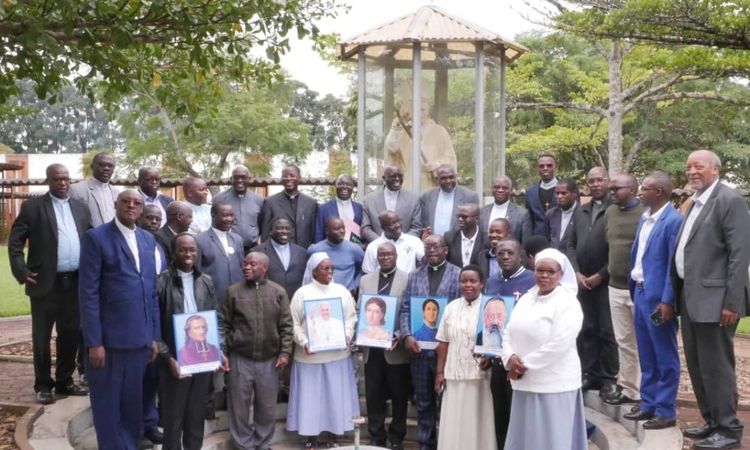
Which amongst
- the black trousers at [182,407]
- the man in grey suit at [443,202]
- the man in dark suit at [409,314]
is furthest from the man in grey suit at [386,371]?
the black trousers at [182,407]

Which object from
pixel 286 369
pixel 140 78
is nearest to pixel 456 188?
pixel 286 369

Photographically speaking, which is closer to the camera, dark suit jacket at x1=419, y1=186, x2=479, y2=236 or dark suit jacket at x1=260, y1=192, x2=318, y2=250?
dark suit jacket at x1=419, y1=186, x2=479, y2=236

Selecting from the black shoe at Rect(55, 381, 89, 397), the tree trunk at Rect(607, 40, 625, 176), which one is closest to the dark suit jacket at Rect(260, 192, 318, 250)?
the black shoe at Rect(55, 381, 89, 397)

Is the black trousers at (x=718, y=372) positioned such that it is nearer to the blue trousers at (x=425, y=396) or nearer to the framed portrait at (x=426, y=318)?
the framed portrait at (x=426, y=318)

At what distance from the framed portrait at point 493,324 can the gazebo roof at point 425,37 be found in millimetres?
4487

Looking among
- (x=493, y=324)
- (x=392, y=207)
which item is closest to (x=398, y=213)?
(x=392, y=207)

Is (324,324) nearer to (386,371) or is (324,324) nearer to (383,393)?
(386,371)

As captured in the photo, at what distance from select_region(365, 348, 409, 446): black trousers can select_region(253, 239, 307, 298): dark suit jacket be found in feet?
3.30

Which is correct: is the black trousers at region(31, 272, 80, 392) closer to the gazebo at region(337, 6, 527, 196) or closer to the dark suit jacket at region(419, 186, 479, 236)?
the dark suit jacket at region(419, 186, 479, 236)

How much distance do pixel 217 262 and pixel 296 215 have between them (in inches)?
58.0

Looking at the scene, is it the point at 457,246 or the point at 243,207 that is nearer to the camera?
the point at 457,246

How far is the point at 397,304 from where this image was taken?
6977mm

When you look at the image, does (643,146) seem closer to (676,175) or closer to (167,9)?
(676,175)

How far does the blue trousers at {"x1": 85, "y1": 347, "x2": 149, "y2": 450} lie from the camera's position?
19.1 feet
